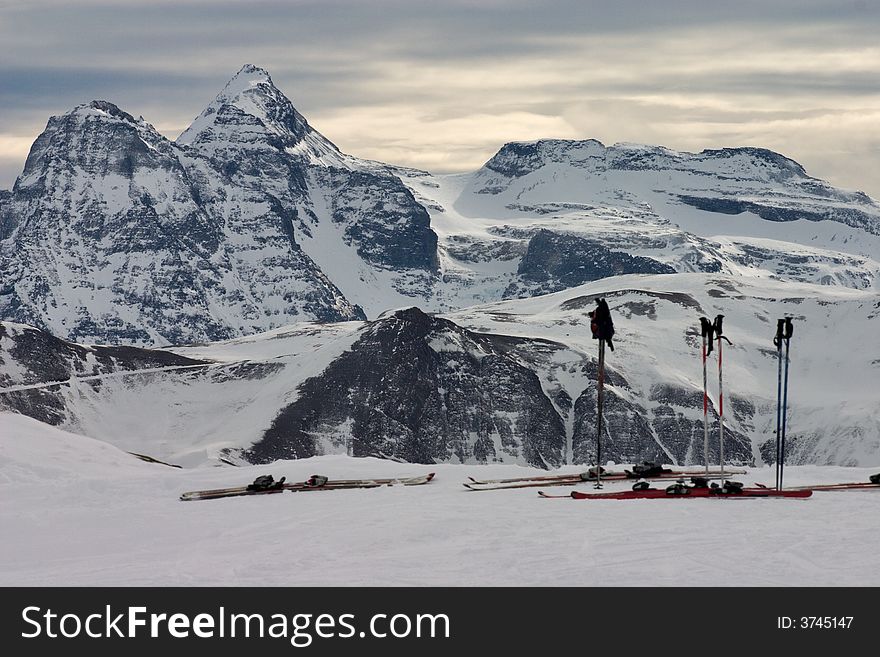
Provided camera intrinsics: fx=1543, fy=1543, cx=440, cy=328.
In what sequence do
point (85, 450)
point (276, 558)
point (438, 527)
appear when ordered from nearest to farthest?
point (276, 558)
point (438, 527)
point (85, 450)

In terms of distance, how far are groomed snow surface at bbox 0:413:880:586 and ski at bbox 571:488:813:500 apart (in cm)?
128

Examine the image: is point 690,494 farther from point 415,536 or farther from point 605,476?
point 415,536

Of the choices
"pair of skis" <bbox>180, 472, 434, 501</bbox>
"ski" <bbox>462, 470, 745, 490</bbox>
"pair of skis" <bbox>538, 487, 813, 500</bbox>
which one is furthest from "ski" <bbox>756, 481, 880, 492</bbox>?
"pair of skis" <bbox>180, 472, 434, 501</bbox>

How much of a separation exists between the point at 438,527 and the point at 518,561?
27.2 ft

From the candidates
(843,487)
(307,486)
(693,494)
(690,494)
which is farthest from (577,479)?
(307,486)

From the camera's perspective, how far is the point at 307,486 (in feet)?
228

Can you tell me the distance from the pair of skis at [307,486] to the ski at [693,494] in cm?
978

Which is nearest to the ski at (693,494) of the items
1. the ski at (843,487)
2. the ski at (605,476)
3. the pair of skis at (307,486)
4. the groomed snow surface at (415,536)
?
the groomed snow surface at (415,536)

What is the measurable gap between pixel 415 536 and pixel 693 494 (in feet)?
51.6

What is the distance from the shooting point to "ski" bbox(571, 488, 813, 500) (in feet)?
205

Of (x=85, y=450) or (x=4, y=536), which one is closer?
(x=4, y=536)
